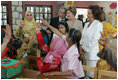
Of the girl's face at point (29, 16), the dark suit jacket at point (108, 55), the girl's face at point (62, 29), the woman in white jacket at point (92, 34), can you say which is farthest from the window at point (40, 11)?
the dark suit jacket at point (108, 55)

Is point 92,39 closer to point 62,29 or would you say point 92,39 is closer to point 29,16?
point 62,29

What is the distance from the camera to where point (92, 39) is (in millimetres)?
793

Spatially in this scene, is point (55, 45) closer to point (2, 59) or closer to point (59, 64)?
point (59, 64)

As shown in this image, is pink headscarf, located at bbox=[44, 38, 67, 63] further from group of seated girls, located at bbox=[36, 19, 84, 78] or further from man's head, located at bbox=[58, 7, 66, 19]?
man's head, located at bbox=[58, 7, 66, 19]

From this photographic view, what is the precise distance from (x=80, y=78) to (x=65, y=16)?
1.39ft

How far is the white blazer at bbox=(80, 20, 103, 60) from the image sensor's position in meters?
0.79

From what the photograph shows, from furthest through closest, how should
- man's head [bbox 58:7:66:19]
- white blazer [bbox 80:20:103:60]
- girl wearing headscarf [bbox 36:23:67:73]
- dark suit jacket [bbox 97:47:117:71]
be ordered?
man's head [bbox 58:7:66:19], white blazer [bbox 80:20:103:60], girl wearing headscarf [bbox 36:23:67:73], dark suit jacket [bbox 97:47:117:71]

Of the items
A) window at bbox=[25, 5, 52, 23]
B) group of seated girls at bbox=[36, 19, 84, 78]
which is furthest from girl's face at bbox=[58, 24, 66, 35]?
window at bbox=[25, 5, 52, 23]

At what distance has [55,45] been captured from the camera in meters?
0.72

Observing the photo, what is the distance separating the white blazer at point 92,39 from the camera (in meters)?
0.79

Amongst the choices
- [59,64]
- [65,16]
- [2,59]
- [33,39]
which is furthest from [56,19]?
[2,59]

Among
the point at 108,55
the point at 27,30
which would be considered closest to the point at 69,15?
the point at 27,30

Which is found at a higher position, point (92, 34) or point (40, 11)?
point (40, 11)

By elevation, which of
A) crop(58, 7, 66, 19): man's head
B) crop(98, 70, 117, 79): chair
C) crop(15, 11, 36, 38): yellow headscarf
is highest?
crop(58, 7, 66, 19): man's head
